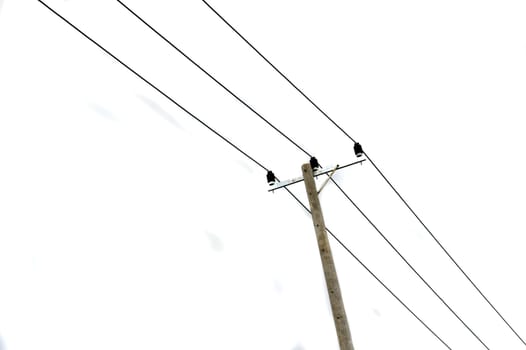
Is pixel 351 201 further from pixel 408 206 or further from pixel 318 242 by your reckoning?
pixel 318 242

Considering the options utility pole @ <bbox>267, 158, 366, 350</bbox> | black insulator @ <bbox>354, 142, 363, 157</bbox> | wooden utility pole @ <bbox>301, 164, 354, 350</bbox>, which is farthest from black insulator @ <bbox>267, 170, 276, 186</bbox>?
black insulator @ <bbox>354, 142, 363, 157</bbox>

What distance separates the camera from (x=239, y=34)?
870cm

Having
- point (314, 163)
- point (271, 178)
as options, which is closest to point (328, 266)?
point (314, 163)

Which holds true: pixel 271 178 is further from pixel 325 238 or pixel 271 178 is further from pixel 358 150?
pixel 325 238

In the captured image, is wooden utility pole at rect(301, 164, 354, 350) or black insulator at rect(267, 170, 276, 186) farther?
black insulator at rect(267, 170, 276, 186)

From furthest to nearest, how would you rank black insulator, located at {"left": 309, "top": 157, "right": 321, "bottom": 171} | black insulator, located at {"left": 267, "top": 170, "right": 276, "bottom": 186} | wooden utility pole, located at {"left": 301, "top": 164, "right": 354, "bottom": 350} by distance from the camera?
1. black insulator, located at {"left": 267, "top": 170, "right": 276, "bottom": 186}
2. black insulator, located at {"left": 309, "top": 157, "right": 321, "bottom": 171}
3. wooden utility pole, located at {"left": 301, "top": 164, "right": 354, "bottom": 350}

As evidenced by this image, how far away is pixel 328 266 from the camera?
6891 millimetres

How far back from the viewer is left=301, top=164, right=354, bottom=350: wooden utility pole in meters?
6.20

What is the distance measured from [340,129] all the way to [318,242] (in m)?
3.89


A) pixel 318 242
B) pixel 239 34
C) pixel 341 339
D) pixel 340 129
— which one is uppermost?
pixel 239 34

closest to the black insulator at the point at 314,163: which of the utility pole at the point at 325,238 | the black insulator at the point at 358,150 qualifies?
the utility pole at the point at 325,238

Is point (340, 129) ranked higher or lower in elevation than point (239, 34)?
lower

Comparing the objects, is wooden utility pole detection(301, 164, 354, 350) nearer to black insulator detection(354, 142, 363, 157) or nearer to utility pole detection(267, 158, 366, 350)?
utility pole detection(267, 158, 366, 350)

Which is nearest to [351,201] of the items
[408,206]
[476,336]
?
[408,206]
